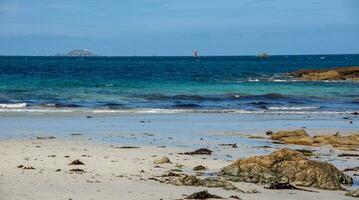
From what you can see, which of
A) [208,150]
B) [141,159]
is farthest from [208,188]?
[208,150]

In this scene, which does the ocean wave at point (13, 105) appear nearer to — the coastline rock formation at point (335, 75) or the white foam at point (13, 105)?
the white foam at point (13, 105)

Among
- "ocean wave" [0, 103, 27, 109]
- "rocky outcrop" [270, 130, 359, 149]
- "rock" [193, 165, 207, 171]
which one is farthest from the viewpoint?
"ocean wave" [0, 103, 27, 109]

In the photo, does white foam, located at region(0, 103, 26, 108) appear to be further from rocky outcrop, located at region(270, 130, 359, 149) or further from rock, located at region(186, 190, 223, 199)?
rock, located at region(186, 190, 223, 199)

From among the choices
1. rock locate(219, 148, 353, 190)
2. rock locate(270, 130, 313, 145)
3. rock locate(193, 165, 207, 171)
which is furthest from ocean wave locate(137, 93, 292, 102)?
rock locate(219, 148, 353, 190)

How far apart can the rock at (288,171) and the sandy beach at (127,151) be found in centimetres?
25

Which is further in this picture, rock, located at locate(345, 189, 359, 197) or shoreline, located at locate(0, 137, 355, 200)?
rock, located at locate(345, 189, 359, 197)

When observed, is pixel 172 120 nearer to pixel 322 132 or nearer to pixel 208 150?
pixel 322 132

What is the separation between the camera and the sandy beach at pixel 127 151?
362 inches

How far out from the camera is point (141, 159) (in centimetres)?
1251

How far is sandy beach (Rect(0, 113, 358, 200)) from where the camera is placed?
9.20 meters

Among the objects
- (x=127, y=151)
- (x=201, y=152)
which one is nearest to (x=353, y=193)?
(x=201, y=152)

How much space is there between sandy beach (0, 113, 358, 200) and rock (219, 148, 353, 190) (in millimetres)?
254

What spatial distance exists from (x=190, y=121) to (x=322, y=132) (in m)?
5.05

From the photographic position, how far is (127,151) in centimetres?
1378
